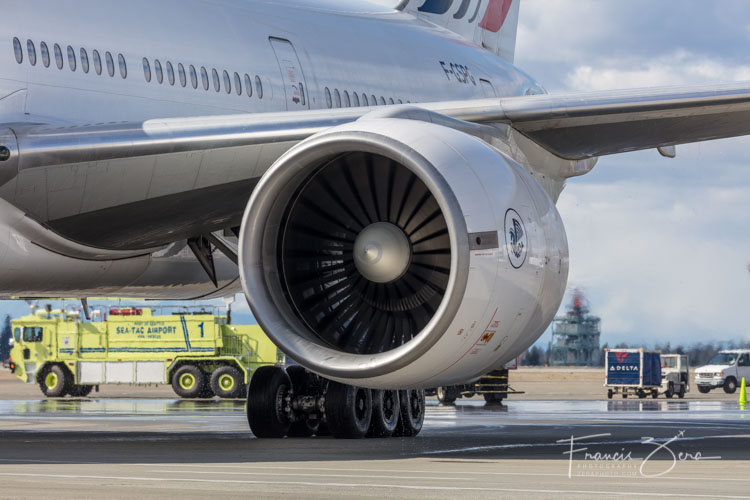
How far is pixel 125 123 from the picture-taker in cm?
1020

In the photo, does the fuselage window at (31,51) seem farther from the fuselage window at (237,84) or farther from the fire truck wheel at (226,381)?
the fire truck wheel at (226,381)

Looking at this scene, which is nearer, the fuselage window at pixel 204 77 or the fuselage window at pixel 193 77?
the fuselage window at pixel 193 77

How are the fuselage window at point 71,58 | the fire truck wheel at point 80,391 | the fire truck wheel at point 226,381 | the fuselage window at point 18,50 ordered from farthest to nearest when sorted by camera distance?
1. the fire truck wheel at point 80,391
2. the fire truck wheel at point 226,381
3. the fuselage window at point 71,58
4. the fuselage window at point 18,50

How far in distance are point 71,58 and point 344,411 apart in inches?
149

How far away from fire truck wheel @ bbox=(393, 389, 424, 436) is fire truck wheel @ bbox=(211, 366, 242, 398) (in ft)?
59.0

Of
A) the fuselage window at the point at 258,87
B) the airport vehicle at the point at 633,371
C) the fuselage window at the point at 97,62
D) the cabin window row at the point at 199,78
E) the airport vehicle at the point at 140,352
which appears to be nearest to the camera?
the fuselage window at the point at 97,62

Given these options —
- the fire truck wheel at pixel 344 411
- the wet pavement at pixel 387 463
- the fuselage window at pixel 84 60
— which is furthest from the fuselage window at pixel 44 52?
the fire truck wheel at pixel 344 411

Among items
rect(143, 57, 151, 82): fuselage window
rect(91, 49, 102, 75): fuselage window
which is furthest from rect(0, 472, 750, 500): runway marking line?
rect(143, 57, 151, 82): fuselage window

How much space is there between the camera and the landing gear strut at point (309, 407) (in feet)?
38.3

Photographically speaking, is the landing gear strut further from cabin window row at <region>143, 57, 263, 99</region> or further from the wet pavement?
cabin window row at <region>143, 57, 263, 99</region>

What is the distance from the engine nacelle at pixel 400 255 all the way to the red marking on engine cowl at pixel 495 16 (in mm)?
10794

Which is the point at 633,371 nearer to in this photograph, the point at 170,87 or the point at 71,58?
the point at 170,87

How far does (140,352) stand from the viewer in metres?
31.7

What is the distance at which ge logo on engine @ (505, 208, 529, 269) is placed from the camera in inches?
342
